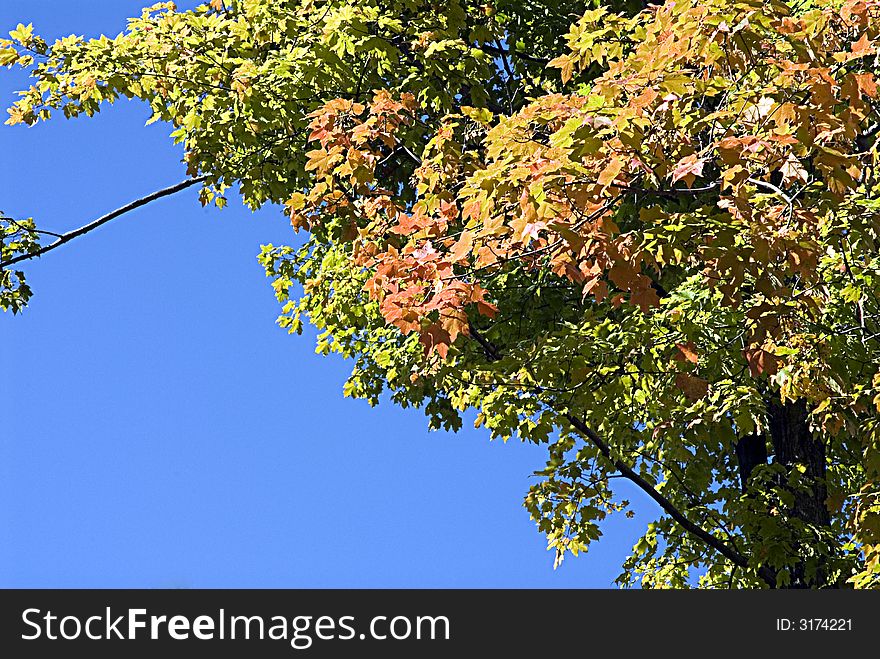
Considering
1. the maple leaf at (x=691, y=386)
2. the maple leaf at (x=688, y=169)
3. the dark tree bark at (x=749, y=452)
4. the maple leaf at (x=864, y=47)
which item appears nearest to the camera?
the maple leaf at (x=688, y=169)

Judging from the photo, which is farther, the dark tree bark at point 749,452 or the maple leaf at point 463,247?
the dark tree bark at point 749,452

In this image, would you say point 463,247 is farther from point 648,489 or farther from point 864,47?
point 648,489

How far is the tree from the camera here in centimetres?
516

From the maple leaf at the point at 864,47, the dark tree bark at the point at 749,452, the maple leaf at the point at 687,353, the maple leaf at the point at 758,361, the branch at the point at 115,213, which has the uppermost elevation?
the branch at the point at 115,213

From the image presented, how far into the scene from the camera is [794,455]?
10.1 meters

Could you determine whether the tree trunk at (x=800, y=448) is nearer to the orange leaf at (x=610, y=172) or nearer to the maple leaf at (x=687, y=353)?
the maple leaf at (x=687, y=353)

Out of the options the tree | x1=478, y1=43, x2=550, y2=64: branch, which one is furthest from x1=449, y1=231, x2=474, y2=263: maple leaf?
x1=478, y1=43, x2=550, y2=64: branch

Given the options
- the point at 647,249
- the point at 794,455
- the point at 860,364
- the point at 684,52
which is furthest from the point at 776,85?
the point at 794,455

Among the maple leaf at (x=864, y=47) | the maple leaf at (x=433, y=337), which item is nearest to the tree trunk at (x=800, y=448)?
the maple leaf at (x=864, y=47)

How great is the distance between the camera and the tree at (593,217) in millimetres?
5164

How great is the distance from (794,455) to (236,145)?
6.54 metres

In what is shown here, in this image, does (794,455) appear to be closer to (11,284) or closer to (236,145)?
(236,145)

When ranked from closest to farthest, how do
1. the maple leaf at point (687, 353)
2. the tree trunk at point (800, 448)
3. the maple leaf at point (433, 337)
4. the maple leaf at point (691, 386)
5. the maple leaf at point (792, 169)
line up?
the maple leaf at point (792, 169) → the maple leaf at point (433, 337) → the maple leaf at point (687, 353) → the maple leaf at point (691, 386) → the tree trunk at point (800, 448)

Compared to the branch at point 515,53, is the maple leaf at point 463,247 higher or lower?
lower
